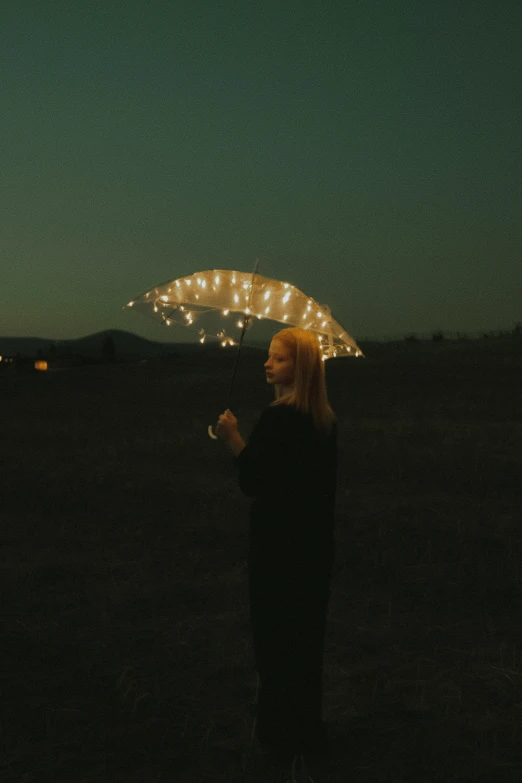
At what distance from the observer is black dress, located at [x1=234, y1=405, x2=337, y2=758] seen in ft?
14.8

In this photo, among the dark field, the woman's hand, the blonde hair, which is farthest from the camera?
the dark field

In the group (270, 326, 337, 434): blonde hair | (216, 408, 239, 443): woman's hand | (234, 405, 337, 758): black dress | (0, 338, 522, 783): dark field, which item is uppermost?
(270, 326, 337, 434): blonde hair

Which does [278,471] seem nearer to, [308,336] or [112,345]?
[308,336]

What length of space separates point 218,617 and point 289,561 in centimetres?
325

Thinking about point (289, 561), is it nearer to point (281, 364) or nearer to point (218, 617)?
point (281, 364)

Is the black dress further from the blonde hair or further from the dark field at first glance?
the dark field

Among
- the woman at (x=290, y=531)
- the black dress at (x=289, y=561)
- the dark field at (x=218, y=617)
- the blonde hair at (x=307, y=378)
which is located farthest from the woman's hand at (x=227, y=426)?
the dark field at (x=218, y=617)

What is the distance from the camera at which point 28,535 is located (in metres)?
11.1

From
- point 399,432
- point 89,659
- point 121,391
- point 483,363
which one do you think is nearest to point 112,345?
point 121,391

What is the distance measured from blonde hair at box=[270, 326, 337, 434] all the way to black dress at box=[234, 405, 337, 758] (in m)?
0.04

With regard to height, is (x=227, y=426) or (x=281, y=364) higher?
Result: (x=281, y=364)

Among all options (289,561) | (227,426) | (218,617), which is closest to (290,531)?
(289,561)

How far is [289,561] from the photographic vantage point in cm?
463

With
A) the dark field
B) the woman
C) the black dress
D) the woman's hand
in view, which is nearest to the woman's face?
the woman
